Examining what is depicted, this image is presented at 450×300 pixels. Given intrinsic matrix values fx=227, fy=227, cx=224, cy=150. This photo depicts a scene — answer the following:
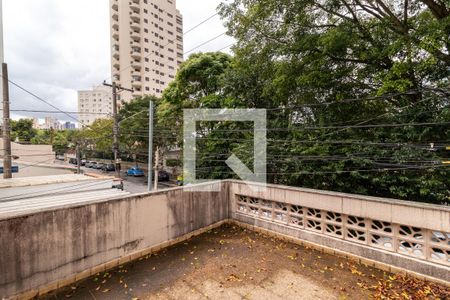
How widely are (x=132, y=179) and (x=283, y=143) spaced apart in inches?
869

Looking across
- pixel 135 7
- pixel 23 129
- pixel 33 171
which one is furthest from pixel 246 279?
pixel 23 129

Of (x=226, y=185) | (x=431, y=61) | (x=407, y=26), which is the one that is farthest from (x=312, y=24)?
(x=226, y=185)

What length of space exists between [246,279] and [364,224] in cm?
238

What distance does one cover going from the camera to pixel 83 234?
3564 millimetres

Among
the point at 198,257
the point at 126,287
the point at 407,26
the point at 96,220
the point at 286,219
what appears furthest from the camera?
the point at 407,26

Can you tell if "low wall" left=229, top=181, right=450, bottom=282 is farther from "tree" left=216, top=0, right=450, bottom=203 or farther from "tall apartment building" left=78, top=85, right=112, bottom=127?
"tall apartment building" left=78, top=85, right=112, bottom=127

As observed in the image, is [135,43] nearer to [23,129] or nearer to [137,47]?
[137,47]

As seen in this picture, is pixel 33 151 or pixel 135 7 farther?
pixel 135 7

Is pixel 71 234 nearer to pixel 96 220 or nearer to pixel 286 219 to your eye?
pixel 96 220


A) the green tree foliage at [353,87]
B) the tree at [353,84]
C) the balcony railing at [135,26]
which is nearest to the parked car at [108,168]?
the balcony railing at [135,26]

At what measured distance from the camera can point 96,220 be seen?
146 inches

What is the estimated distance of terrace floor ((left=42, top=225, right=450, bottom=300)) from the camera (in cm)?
324

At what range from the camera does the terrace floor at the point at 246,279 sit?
10.6 ft

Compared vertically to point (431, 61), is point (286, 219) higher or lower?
lower
